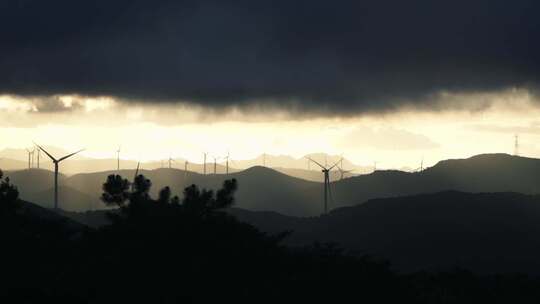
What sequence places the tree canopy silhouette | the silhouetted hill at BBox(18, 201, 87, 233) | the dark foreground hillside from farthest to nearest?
the silhouetted hill at BBox(18, 201, 87, 233) < the tree canopy silhouette < the dark foreground hillside

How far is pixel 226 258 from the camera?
2921 inches

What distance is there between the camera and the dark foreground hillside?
67.9 metres

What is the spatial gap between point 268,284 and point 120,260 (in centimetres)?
815

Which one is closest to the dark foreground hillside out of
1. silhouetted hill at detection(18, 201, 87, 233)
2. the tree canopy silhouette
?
the tree canopy silhouette

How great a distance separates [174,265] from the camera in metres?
70.1

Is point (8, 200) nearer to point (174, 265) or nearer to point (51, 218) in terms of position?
point (174, 265)

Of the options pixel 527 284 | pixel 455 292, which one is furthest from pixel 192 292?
pixel 527 284

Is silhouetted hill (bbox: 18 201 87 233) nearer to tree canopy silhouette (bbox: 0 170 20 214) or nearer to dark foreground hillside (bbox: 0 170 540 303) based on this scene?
tree canopy silhouette (bbox: 0 170 20 214)

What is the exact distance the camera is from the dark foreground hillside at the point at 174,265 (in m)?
67.9

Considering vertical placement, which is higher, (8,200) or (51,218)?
(8,200)

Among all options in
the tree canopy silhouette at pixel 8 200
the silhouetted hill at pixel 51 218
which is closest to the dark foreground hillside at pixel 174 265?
the tree canopy silhouette at pixel 8 200

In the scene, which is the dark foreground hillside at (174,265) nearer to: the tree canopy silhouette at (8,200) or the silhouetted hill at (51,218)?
the tree canopy silhouette at (8,200)

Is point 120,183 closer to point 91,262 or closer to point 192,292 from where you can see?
point 91,262

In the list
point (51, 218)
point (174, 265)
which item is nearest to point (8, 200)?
point (174, 265)
